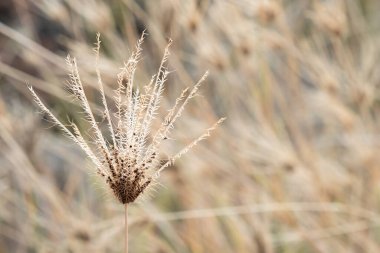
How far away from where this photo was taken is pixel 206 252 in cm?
170

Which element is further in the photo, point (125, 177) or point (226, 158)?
point (226, 158)

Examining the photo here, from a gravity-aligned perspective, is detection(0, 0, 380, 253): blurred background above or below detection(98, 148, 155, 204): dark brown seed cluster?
above

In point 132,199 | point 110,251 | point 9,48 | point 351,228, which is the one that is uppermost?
point 9,48

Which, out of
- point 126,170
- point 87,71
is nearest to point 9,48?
point 87,71

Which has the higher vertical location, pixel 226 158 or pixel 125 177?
pixel 226 158

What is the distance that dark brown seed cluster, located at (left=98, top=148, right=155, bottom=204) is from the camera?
64 cm

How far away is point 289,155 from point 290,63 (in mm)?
192

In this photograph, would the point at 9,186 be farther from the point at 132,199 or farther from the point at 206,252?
the point at 132,199

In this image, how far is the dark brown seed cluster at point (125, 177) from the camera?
64 centimetres

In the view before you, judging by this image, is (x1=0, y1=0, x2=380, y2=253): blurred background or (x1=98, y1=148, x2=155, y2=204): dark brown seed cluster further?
(x1=0, y1=0, x2=380, y2=253): blurred background

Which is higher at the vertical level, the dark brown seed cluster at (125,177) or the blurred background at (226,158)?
the blurred background at (226,158)

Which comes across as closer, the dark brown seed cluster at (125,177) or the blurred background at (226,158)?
the dark brown seed cluster at (125,177)

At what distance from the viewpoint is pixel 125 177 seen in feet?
2.11

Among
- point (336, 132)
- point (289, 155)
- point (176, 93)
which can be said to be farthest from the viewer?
point (336, 132)
